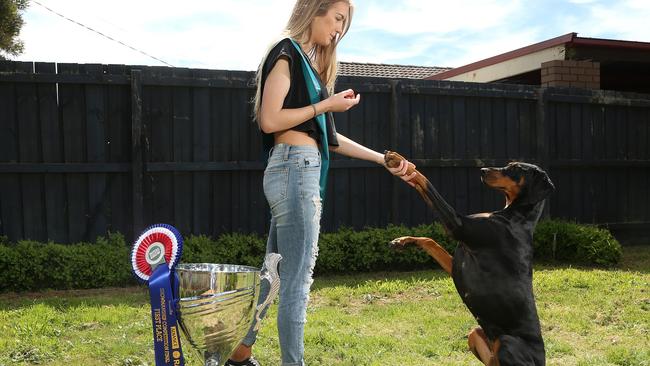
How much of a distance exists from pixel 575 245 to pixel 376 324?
4.02 m

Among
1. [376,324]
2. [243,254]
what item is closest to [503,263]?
[376,324]

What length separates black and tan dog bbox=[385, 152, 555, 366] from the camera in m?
2.71

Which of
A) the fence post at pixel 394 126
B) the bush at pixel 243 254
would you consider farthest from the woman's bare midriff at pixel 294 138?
the fence post at pixel 394 126

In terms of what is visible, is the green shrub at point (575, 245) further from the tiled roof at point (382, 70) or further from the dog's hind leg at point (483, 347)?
the tiled roof at point (382, 70)

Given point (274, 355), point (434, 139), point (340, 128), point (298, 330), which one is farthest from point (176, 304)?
point (434, 139)

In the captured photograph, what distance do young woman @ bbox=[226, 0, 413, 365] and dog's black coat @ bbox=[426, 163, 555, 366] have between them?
1.18 feet

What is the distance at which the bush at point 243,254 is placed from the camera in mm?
6109

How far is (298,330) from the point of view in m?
2.81

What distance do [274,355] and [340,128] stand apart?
403cm

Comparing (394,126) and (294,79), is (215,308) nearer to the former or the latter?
(294,79)

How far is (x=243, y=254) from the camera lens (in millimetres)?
6832

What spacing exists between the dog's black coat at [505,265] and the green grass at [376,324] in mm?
1203

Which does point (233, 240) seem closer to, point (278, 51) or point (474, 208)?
point (474, 208)

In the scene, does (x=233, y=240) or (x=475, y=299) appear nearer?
(x=475, y=299)
